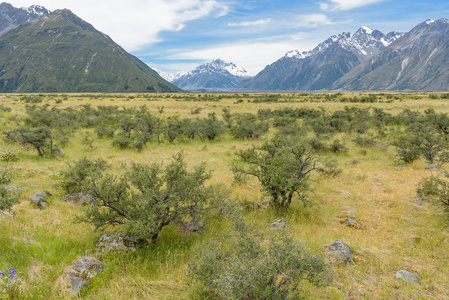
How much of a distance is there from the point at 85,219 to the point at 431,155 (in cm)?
2302

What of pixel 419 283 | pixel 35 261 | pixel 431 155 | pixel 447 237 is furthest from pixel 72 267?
pixel 431 155

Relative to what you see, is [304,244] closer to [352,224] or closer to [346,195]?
[352,224]

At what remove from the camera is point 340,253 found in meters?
6.86

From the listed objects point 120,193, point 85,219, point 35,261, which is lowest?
point 35,261

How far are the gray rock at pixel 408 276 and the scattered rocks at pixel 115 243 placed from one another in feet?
25.5

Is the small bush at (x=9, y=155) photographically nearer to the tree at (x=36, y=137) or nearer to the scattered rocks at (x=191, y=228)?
the tree at (x=36, y=137)

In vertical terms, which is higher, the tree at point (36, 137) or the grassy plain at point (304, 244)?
the tree at point (36, 137)

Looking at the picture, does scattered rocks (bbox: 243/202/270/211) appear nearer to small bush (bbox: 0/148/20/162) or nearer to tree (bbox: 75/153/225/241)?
tree (bbox: 75/153/225/241)

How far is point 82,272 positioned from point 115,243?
127cm

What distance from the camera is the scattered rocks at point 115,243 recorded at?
675 centimetres

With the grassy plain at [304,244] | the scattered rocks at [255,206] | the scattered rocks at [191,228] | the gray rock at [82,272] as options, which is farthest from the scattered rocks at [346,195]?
the gray rock at [82,272]

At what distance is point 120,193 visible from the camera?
7.38 m

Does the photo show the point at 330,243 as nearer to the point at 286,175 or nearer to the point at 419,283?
the point at 419,283

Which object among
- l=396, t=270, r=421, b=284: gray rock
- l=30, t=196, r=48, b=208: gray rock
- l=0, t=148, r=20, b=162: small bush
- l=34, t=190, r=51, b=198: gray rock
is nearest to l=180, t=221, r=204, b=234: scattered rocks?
l=396, t=270, r=421, b=284: gray rock
